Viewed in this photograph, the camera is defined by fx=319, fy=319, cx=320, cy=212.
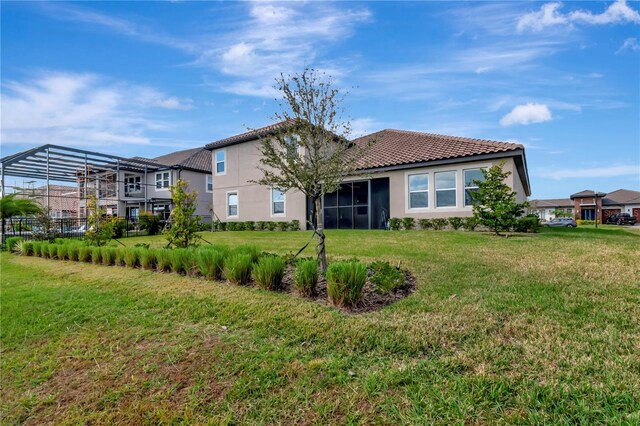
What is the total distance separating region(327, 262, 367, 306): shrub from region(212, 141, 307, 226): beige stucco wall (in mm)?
14228

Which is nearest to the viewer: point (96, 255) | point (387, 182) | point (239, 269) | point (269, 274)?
point (269, 274)

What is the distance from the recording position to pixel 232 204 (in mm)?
21578

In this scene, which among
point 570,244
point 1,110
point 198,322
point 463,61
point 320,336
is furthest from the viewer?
point 463,61

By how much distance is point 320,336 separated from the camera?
3.38 metres

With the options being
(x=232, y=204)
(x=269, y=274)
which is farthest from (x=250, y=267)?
(x=232, y=204)

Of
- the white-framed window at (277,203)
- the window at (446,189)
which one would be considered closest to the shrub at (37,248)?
the white-framed window at (277,203)

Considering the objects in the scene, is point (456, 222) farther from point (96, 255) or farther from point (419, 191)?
point (96, 255)

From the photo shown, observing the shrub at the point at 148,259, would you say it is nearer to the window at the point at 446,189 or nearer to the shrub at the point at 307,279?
the shrub at the point at 307,279

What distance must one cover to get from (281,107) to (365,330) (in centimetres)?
432

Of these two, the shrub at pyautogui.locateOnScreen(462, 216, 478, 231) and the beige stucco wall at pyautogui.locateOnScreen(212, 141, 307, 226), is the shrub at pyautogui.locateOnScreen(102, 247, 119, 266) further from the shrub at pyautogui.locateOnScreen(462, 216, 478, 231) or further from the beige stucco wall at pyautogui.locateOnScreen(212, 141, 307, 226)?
the shrub at pyautogui.locateOnScreen(462, 216, 478, 231)

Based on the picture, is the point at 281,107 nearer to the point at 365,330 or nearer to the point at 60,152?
the point at 365,330

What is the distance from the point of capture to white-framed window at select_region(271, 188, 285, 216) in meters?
19.3

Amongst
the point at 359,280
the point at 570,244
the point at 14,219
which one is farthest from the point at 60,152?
Result: the point at 570,244

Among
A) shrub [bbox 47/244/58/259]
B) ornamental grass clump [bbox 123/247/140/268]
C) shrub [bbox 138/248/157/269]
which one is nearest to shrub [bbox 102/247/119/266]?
ornamental grass clump [bbox 123/247/140/268]
